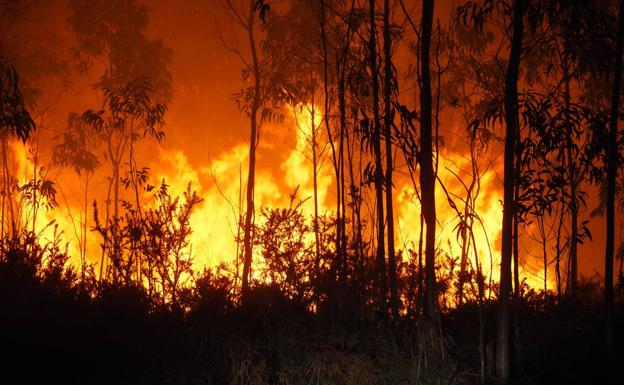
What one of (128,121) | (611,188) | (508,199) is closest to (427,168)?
(508,199)

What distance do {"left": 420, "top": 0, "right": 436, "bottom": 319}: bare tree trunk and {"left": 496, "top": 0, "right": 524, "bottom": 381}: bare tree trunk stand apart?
645 millimetres

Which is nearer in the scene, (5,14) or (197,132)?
(5,14)

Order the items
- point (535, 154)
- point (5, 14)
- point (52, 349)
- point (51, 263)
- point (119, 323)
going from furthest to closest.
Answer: point (5, 14) < point (51, 263) < point (535, 154) < point (119, 323) < point (52, 349)

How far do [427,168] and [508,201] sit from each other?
838 mm

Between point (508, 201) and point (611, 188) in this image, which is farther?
point (611, 188)

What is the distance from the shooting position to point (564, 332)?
5891mm

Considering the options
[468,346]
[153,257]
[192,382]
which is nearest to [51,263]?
[153,257]

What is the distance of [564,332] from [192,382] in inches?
153

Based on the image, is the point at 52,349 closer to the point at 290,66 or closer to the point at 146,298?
the point at 146,298

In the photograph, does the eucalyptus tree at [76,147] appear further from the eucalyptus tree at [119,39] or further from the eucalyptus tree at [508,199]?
the eucalyptus tree at [508,199]

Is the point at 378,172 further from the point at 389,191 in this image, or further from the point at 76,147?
the point at 76,147

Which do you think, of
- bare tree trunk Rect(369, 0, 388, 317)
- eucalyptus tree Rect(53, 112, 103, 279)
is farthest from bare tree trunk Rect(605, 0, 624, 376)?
eucalyptus tree Rect(53, 112, 103, 279)

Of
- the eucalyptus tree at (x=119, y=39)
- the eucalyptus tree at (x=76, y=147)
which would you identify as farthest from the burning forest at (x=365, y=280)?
the eucalyptus tree at (x=76, y=147)

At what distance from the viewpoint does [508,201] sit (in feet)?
15.8
